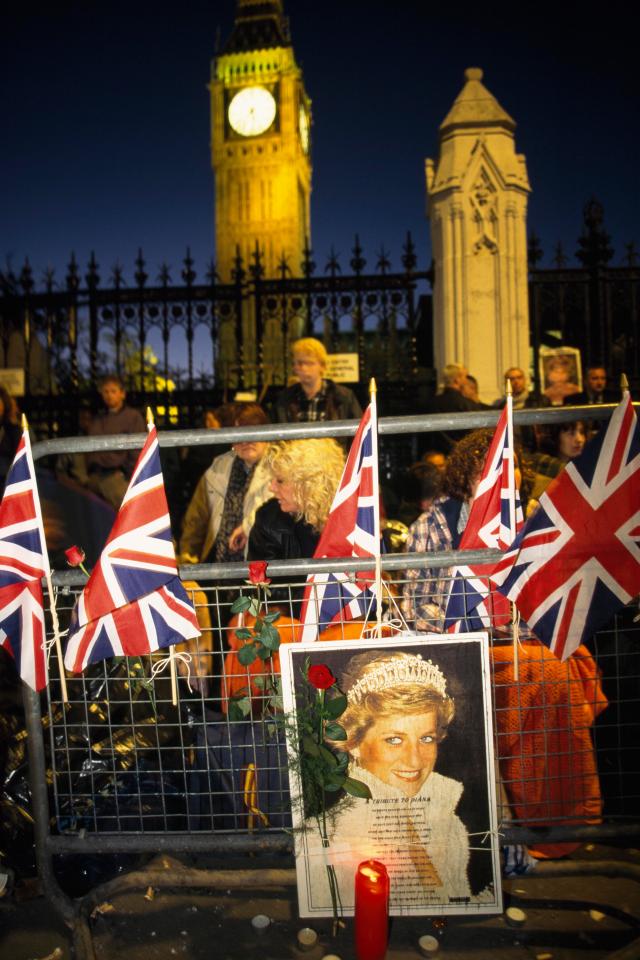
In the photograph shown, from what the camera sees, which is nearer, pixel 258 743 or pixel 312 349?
pixel 258 743

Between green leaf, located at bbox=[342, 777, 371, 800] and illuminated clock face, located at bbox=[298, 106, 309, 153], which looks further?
illuminated clock face, located at bbox=[298, 106, 309, 153]

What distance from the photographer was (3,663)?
11.0 ft

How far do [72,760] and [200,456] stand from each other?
521 centimetres

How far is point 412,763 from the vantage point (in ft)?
7.39

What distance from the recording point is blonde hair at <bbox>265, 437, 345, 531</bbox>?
3.49 m

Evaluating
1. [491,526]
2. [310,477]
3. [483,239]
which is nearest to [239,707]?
[491,526]

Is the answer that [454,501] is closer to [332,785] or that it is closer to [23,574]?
[332,785]

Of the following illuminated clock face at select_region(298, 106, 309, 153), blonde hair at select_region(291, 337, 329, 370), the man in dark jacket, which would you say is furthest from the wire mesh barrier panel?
illuminated clock face at select_region(298, 106, 309, 153)

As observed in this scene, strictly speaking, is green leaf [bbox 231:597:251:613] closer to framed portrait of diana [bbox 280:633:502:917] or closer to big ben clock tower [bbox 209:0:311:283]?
framed portrait of diana [bbox 280:633:502:917]

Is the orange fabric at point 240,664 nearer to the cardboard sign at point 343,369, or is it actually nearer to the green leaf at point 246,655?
the green leaf at point 246,655

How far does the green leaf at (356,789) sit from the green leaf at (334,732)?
6.4 inches

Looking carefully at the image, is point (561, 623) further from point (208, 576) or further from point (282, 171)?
point (282, 171)

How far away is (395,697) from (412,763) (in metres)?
0.24

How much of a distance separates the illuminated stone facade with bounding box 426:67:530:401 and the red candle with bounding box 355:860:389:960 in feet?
23.7
